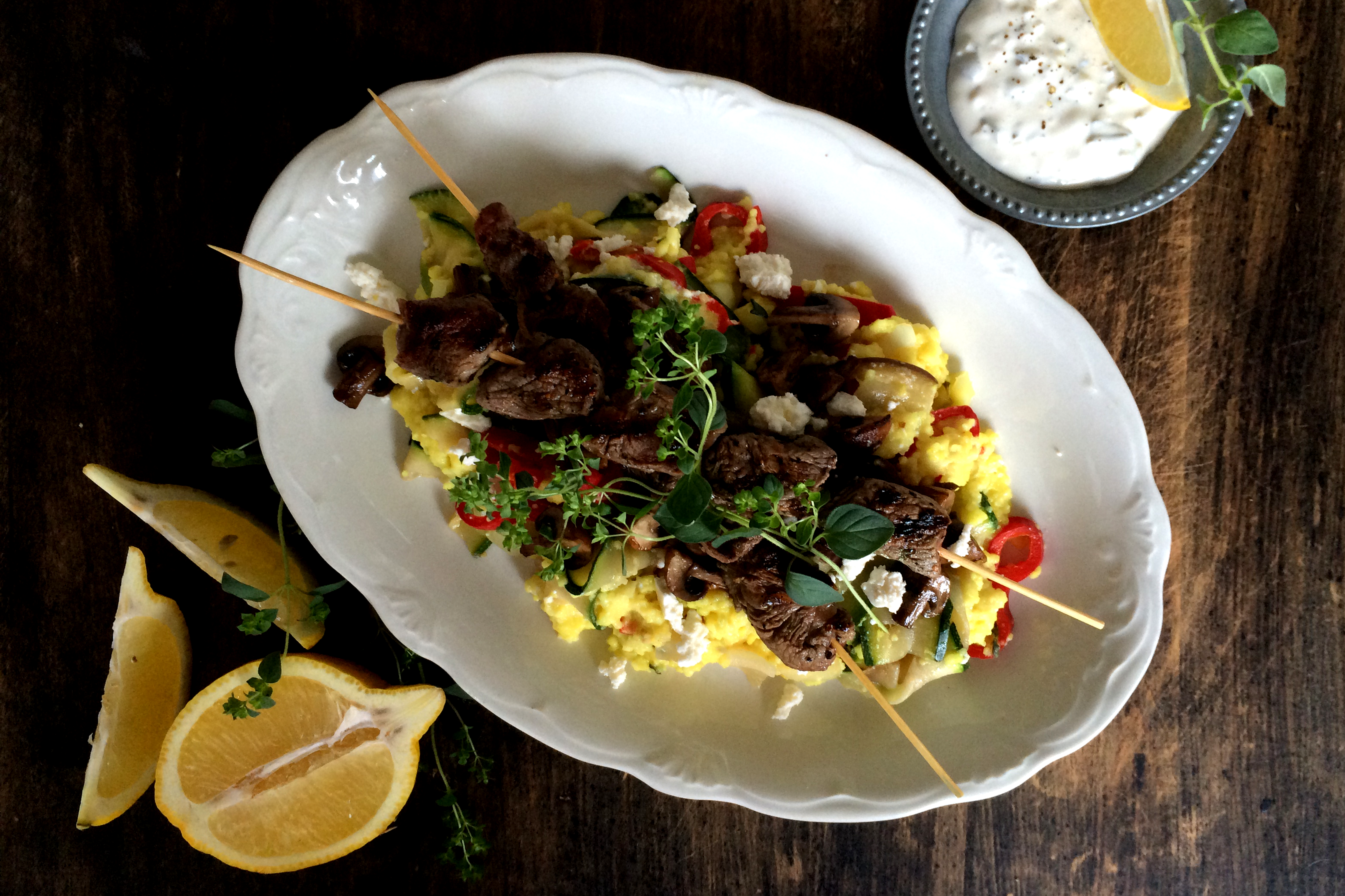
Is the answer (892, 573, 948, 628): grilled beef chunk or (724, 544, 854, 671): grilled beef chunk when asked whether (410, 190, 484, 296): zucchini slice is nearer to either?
(724, 544, 854, 671): grilled beef chunk

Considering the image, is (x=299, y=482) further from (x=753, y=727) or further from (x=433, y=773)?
(x=753, y=727)

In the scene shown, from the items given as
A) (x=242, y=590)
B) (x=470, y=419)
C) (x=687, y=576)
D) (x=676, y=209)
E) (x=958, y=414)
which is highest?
(x=676, y=209)

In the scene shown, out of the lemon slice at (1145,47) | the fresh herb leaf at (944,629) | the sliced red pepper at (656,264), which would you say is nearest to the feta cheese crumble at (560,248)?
the sliced red pepper at (656,264)

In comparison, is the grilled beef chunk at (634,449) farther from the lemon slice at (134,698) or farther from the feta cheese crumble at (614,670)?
the lemon slice at (134,698)

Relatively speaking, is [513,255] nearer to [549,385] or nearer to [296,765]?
[549,385]

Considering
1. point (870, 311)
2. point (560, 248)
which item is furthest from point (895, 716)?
point (560, 248)

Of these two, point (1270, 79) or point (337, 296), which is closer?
point (337, 296)
